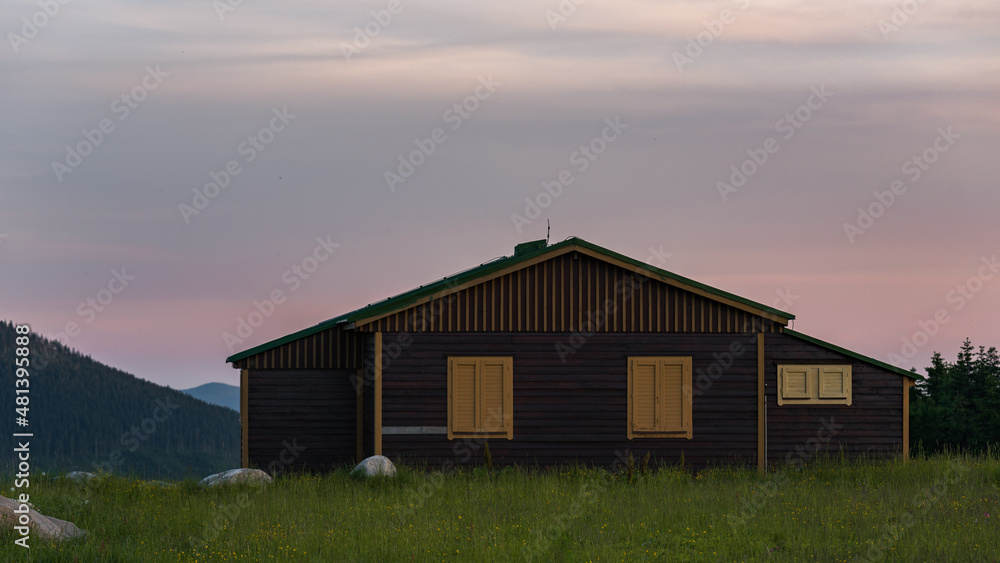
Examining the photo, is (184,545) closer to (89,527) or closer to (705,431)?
(89,527)

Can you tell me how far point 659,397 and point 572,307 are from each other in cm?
286

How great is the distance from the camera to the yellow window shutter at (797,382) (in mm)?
24434

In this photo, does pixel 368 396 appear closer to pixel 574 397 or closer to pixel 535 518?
pixel 574 397

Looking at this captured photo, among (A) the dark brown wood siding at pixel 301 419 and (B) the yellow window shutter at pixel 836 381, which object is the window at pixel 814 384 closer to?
(B) the yellow window shutter at pixel 836 381

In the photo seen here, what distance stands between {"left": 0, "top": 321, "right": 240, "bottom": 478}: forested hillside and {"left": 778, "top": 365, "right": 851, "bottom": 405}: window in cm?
12702

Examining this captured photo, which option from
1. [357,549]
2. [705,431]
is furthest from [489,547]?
[705,431]

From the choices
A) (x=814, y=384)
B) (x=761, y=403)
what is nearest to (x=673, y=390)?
(x=761, y=403)

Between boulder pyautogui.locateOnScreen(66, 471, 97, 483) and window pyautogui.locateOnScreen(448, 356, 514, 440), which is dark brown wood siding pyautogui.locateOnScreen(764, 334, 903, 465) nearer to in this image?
window pyautogui.locateOnScreen(448, 356, 514, 440)

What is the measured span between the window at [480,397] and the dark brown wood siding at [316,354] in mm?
3014

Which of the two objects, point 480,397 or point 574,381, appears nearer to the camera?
point 480,397

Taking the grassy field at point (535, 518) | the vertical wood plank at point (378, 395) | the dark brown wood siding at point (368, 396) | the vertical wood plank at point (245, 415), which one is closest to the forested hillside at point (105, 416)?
the vertical wood plank at point (245, 415)

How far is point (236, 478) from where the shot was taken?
67.3ft

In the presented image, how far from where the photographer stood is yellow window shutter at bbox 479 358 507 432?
23.4 m

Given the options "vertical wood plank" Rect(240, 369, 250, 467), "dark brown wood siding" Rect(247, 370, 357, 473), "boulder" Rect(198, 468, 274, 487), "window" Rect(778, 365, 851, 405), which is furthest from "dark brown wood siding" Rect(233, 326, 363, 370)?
"window" Rect(778, 365, 851, 405)
